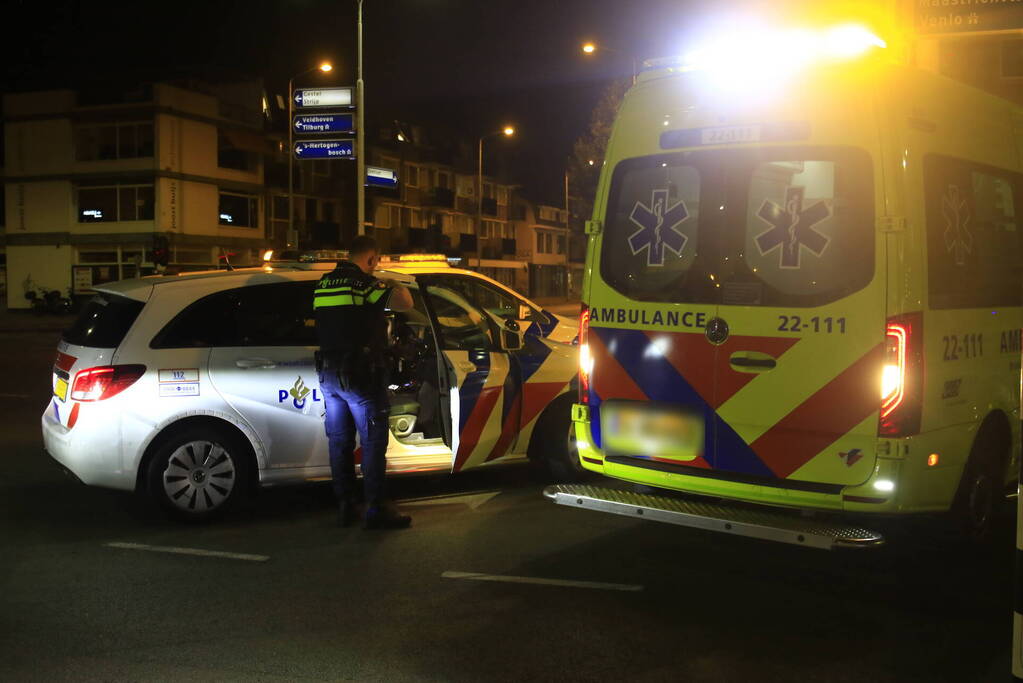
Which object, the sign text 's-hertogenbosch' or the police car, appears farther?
the sign text 's-hertogenbosch'

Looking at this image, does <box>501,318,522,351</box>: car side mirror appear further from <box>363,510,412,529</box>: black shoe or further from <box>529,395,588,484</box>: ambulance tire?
<box>363,510,412,529</box>: black shoe

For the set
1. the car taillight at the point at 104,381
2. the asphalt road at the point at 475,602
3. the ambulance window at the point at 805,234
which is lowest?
the asphalt road at the point at 475,602

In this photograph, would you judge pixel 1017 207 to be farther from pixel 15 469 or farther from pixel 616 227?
pixel 15 469

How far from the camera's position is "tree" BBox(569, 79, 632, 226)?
114 feet

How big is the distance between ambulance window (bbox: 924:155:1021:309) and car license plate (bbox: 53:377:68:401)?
5.22m

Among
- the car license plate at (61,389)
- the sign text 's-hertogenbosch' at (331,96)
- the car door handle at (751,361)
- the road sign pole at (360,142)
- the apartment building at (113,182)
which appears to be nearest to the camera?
the car door handle at (751,361)

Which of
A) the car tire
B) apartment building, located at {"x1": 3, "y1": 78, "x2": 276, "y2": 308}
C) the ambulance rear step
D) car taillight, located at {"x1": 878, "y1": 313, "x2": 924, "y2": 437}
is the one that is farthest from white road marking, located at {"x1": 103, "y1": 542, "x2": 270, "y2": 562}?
apartment building, located at {"x1": 3, "y1": 78, "x2": 276, "y2": 308}

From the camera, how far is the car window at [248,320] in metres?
6.41

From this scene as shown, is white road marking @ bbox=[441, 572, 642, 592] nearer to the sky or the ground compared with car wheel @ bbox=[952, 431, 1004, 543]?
nearer to the ground

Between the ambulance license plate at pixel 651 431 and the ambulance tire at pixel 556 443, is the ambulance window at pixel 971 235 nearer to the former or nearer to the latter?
the ambulance license plate at pixel 651 431

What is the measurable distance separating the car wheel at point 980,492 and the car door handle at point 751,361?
1208 mm

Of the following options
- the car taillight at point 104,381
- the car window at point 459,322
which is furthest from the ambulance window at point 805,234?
the car taillight at point 104,381

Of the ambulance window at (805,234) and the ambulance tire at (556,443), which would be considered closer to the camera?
the ambulance window at (805,234)

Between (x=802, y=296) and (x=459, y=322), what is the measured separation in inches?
128
